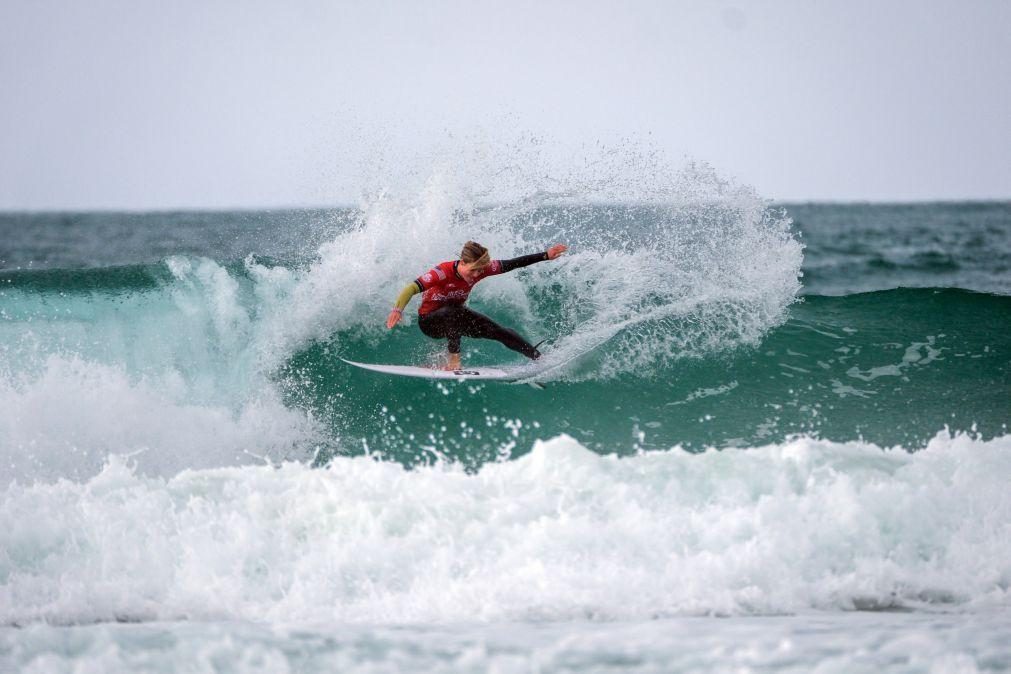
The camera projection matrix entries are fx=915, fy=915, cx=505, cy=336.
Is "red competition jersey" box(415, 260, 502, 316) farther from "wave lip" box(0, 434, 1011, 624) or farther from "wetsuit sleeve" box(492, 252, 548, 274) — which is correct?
"wave lip" box(0, 434, 1011, 624)

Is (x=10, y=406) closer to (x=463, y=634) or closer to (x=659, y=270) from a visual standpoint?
(x=463, y=634)

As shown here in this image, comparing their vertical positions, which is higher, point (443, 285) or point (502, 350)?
point (443, 285)

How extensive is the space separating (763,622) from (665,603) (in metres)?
0.52

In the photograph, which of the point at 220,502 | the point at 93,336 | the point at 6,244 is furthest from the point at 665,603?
the point at 6,244

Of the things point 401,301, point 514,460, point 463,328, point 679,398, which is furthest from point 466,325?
point 679,398

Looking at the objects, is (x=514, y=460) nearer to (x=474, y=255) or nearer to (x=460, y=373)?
(x=460, y=373)

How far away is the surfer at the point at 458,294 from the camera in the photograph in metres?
7.97

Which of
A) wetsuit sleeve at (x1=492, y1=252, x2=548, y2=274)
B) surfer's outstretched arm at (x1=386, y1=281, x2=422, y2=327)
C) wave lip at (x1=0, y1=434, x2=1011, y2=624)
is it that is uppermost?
wetsuit sleeve at (x1=492, y1=252, x2=548, y2=274)

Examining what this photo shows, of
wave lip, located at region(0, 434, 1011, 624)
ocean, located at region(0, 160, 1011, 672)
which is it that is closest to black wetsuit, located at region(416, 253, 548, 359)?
ocean, located at region(0, 160, 1011, 672)

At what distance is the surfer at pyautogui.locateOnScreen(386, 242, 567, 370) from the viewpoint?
7969 millimetres

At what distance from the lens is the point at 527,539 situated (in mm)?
5488

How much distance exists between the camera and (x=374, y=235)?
10219mm

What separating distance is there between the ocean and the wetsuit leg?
1.34ft

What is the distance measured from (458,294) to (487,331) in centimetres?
48
